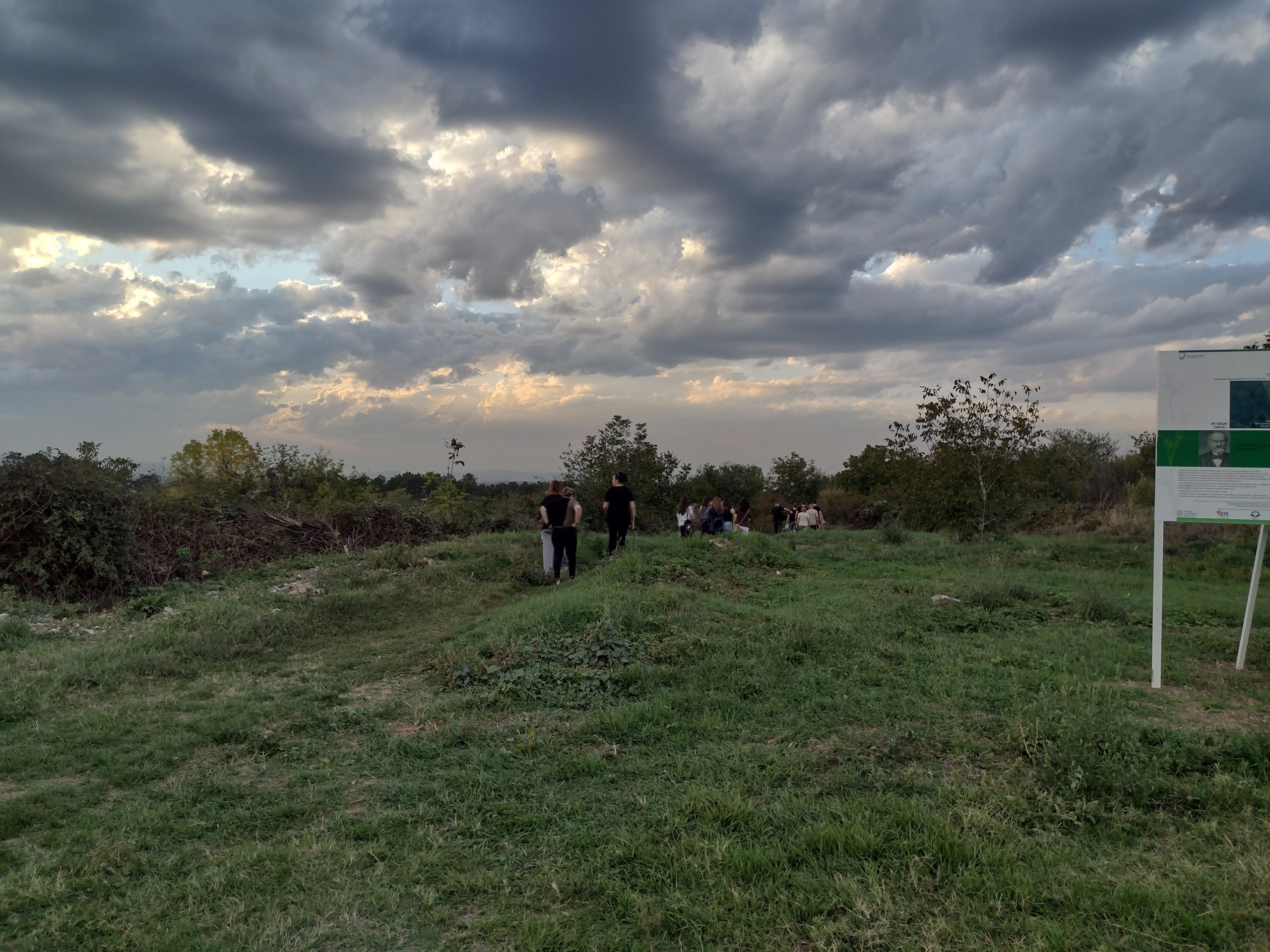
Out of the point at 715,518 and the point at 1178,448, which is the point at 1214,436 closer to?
the point at 1178,448

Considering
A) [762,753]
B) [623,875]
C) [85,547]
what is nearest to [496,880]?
[623,875]

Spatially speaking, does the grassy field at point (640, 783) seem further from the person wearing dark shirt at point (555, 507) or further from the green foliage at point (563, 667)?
the person wearing dark shirt at point (555, 507)

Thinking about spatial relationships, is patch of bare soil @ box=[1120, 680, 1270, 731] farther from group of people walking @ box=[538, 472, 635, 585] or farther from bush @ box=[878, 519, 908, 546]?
bush @ box=[878, 519, 908, 546]

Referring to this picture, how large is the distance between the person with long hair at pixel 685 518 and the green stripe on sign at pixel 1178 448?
14302mm

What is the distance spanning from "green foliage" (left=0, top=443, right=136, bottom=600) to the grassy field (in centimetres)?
283

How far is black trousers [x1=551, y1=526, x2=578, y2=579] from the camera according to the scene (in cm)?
1293

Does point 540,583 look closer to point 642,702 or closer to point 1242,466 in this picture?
point 642,702

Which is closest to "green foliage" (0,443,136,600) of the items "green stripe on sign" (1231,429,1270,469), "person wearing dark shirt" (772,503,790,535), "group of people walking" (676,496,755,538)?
"group of people walking" (676,496,755,538)

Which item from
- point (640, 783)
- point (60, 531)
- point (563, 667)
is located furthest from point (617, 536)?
point (640, 783)

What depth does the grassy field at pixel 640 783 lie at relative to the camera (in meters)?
3.19

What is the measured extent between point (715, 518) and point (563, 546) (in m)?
9.22

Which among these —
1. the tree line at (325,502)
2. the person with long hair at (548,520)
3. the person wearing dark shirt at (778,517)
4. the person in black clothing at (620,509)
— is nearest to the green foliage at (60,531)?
the tree line at (325,502)

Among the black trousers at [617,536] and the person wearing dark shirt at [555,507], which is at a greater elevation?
the person wearing dark shirt at [555,507]

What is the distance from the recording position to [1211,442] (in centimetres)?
653
